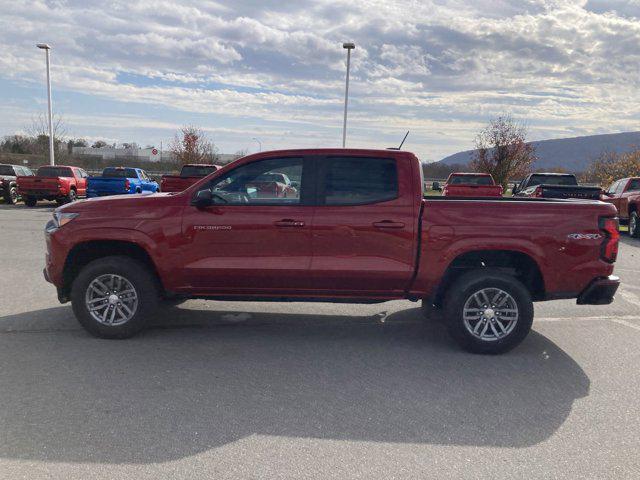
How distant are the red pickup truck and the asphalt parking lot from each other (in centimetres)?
47

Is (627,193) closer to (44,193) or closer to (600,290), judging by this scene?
(600,290)

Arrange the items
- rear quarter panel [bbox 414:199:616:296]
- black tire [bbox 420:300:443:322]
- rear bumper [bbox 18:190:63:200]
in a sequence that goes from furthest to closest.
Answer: rear bumper [bbox 18:190:63:200] < black tire [bbox 420:300:443:322] < rear quarter panel [bbox 414:199:616:296]

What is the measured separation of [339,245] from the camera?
5.29 meters

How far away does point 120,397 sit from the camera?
413 cm

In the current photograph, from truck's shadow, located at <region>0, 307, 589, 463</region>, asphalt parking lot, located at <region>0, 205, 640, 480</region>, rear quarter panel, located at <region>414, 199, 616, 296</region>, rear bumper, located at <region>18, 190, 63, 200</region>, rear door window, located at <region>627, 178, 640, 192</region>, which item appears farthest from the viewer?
rear bumper, located at <region>18, 190, 63, 200</region>

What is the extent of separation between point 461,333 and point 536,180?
15.7m

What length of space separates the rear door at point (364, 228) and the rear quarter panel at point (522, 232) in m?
0.22

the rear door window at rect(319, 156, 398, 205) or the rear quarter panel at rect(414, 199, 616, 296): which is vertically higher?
the rear door window at rect(319, 156, 398, 205)

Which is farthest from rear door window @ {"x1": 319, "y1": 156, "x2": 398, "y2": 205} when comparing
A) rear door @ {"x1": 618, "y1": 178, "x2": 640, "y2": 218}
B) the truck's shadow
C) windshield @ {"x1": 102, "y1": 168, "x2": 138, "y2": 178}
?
windshield @ {"x1": 102, "y1": 168, "x2": 138, "y2": 178}

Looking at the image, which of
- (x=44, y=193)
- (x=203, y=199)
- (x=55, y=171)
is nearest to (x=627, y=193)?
(x=203, y=199)

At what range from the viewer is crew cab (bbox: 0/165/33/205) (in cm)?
2227

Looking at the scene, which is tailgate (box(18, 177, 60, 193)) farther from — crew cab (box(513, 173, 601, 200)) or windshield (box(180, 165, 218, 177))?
crew cab (box(513, 173, 601, 200))

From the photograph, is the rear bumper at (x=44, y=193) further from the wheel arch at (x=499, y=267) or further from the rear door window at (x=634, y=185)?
the rear door window at (x=634, y=185)

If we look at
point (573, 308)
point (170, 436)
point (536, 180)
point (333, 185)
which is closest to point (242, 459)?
point (170, 436)
